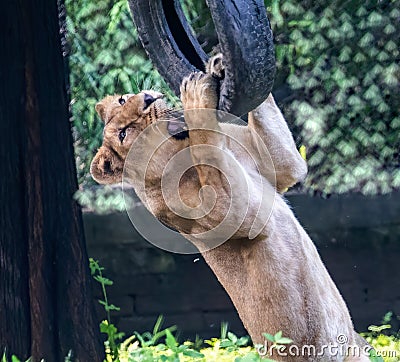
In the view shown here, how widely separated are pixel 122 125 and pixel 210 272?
316 cm

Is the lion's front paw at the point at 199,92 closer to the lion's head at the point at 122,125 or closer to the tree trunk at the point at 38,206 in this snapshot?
the lion's head at the point at 122,125

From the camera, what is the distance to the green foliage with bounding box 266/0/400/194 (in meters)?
6.14

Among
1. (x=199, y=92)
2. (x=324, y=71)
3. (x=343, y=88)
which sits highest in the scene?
(x=324, y=71)

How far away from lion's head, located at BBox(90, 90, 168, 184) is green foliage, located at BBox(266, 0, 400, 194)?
103 inches

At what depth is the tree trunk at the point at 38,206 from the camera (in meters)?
5.02

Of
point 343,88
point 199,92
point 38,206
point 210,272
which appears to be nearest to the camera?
point 199,92

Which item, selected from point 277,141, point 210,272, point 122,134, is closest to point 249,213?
point 277,141

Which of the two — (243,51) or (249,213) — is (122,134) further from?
(243,51)

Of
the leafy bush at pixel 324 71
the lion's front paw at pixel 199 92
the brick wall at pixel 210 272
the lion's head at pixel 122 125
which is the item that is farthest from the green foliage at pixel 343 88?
the lion's front paw at pixel 199 92

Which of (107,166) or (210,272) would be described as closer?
(107,166)

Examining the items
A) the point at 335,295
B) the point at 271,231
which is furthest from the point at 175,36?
the point at 335,295

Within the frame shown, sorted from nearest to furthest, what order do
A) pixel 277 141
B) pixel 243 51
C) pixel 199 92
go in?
pixel 243 51, pixel 199 92, pixel 277 141

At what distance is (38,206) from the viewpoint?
514 cm

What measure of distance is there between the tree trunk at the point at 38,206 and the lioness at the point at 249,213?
1.27m
